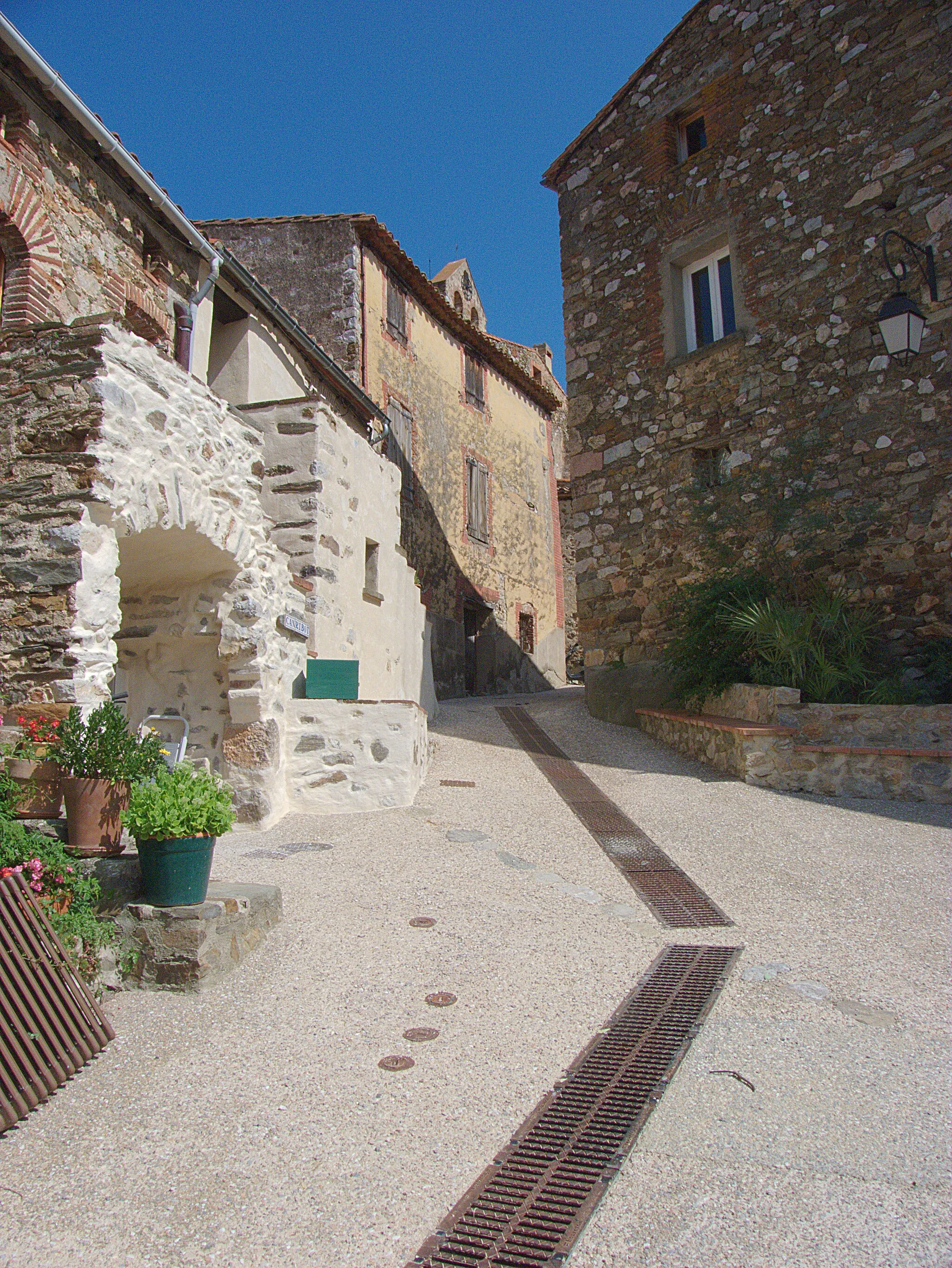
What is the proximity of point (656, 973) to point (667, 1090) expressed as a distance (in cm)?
97

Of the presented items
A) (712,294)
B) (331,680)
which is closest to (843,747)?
(331,680)

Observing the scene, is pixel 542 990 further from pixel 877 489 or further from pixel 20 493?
pixel 877 489

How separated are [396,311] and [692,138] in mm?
6562

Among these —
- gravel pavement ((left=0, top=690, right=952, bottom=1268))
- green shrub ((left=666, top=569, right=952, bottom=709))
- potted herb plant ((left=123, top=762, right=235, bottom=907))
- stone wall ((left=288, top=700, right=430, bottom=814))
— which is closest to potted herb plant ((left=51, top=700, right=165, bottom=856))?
potted herb plant ((left=123, top=762, right=235, bottom=907))

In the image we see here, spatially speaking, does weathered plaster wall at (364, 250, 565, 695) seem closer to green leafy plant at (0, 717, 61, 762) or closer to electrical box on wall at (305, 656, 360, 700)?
electrical box on wall at (305, 656, 360, 700)

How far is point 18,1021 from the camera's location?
2680 millimetres

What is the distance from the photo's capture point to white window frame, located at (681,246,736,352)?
1041 cm

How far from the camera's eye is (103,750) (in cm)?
376

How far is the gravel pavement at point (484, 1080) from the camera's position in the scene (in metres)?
2.06

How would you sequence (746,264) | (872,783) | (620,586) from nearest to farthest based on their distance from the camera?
1. (872,783)
2. (746,264)
3. (620,586)

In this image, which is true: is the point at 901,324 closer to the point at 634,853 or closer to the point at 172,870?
the point at 634,853

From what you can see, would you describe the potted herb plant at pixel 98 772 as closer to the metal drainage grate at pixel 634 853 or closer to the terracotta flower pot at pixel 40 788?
the terracotta flower pot at pixel 40 788

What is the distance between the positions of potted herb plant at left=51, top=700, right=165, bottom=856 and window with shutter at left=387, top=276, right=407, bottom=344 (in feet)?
43.0

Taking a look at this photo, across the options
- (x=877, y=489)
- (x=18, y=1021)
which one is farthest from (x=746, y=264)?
(x=18, y=1021)
